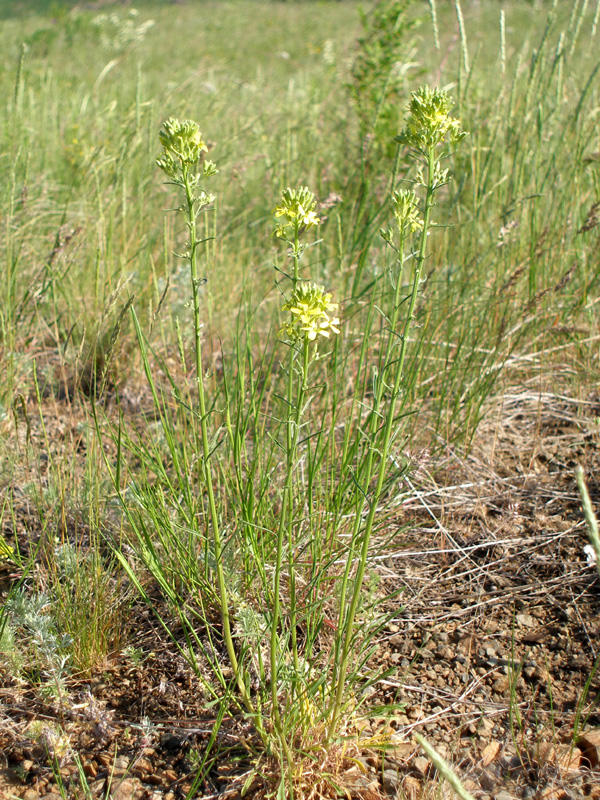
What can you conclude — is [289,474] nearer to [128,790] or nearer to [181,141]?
[181,141]

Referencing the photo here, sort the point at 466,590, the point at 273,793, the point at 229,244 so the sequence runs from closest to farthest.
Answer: the point at 273,793 → the point at 466,590 → the point at 229,244

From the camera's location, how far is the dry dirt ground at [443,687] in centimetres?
120

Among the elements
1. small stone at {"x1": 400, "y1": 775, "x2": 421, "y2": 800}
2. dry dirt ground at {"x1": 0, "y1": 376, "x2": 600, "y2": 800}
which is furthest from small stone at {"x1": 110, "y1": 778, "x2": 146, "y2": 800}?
small stone at {"x1": 400, "y1": 775, "x2": 421, "y2": 800}

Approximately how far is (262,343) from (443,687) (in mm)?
1500

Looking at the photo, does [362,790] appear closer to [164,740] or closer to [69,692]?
[164,740]

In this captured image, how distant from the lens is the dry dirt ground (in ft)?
3.92

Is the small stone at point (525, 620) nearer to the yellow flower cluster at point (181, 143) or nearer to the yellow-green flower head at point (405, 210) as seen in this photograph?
the yellow-green flower head at point (405, 210)

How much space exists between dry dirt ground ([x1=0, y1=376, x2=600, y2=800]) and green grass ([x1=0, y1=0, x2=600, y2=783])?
0.31 feet

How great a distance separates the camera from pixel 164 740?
1281 mm

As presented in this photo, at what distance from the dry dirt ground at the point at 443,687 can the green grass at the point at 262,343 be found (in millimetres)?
93

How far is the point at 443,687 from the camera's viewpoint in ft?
4.55

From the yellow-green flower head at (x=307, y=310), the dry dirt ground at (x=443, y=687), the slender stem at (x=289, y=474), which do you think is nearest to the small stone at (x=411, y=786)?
the dry dirt ground at (x=443, y=687)

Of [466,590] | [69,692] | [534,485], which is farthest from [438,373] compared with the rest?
[69,692]

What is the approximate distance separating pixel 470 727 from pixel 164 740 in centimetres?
64
